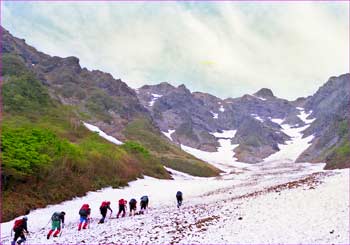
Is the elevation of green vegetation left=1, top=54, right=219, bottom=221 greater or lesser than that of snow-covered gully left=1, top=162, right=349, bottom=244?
greater

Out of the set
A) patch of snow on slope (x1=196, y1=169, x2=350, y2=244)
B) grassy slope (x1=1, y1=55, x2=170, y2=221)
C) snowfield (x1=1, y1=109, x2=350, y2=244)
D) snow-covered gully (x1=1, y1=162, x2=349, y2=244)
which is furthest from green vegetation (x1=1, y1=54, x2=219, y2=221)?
patch of snow on slope (x1=196, y1=169, x2=350, y2=244)

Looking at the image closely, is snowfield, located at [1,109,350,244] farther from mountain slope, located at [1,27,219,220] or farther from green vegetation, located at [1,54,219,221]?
mountain slope, located at [1,27,219,220]

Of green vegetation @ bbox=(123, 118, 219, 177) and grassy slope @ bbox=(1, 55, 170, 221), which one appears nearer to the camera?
grassy slope @ bbox=(1, 55, 170, 221)

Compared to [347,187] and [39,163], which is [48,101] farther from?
[347,187]

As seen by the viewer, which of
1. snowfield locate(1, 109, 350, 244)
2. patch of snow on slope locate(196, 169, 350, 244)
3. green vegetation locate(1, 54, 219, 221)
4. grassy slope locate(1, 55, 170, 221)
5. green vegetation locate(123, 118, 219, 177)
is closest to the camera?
patch of snow on slope locate(196, 169, 350, 244)

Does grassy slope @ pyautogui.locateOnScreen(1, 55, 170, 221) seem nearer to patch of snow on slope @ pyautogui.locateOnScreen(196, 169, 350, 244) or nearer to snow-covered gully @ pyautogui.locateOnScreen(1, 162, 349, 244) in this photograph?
snow-covered gully @ pyautogui.locateOnScreen(1, 162, 349, 244)

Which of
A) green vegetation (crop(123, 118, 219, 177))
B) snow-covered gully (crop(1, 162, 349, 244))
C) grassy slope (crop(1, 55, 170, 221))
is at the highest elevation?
green vegetation (crop(123, 118, 219, 177))

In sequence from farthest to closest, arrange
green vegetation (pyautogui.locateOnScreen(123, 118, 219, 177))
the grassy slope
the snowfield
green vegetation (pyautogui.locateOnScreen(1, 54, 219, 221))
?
green vegetation (pyautogui.locateOnScreen(123, 118, 219, 177))
green vegetation (pyautogui.locateOnScreen(1, 54, 219, 221))
the grassy slope
the snowfield

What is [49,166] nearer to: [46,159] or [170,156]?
[46,159]

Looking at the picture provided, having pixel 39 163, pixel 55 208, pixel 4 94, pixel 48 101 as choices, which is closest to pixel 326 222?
pixel 55 208

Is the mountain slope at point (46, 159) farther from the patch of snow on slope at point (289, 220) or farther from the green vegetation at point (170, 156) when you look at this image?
the green vegetation at point (170, 156)

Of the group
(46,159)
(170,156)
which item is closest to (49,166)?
(46,159)

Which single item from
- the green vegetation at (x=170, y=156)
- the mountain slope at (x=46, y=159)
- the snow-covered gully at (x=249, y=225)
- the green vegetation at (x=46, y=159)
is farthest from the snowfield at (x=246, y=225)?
the green vegetation at (x=170, y=156)

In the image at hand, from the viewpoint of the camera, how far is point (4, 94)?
105375mm
